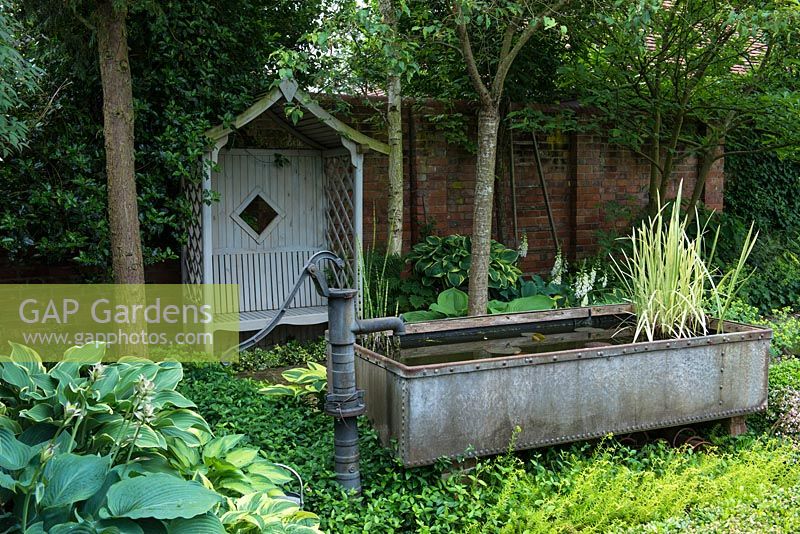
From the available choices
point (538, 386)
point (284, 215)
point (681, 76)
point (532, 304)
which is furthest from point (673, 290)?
point (284, 215)

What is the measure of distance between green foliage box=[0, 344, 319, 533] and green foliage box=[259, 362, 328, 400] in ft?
4.50

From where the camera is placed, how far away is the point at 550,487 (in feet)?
12.4

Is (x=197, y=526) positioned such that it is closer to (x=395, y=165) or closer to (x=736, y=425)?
(x=736, y=425)

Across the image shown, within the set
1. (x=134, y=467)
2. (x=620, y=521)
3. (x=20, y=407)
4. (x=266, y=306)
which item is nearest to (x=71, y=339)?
(x=266, y=306)

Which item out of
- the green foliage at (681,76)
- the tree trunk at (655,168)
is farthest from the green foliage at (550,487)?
the tree trunk at (655,168)

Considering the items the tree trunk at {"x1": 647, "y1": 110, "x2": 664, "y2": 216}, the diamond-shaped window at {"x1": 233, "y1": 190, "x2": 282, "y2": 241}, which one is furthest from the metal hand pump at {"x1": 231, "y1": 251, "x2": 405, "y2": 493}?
the tree trunk at {"x1": 647, "y1": 110, "x2": 664, "y2": 216}

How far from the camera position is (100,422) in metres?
2.74

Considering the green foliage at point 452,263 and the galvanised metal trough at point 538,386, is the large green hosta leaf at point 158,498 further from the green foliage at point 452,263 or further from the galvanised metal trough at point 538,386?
the green foliage at point 452,263

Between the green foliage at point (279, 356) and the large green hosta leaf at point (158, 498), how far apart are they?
13.7ft

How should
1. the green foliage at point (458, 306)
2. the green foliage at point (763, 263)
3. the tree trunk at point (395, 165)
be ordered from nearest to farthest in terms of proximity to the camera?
the green foliage at point (458, 306)
the tree trunk at point (395, 165)
the green foliage at point (763, 263)

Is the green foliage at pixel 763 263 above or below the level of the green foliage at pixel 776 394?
above

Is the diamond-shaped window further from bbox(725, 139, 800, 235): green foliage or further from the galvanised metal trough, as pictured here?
bbox(725, 139, 800, 235): green foliage

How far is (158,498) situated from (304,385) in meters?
2.95

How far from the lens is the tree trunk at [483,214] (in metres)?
6.12
